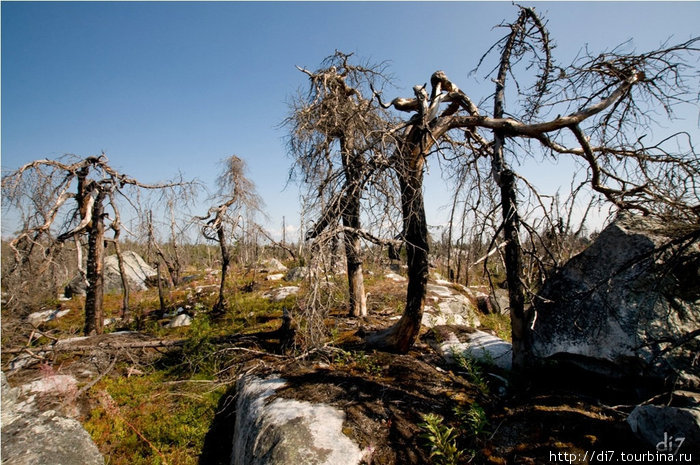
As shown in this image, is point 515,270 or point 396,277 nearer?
point 515,270

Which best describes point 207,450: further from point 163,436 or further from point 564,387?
point 564,387

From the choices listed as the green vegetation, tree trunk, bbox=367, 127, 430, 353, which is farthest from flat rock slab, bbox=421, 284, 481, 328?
the green vegetation

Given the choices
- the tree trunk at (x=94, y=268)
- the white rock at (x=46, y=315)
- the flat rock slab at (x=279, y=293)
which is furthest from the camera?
the white rock at (x=46, y=315)

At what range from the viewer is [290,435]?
10.2ft

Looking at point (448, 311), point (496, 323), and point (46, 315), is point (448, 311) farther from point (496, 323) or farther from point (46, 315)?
point (46, 315)

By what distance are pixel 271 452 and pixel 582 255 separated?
4.75m

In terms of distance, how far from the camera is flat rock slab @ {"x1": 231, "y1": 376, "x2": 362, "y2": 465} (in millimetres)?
2865

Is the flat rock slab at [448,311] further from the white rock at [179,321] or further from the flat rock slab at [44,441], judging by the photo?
the white rock at [179,321]

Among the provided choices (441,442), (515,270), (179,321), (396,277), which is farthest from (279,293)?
(441,442)

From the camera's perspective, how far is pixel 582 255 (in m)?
4.32

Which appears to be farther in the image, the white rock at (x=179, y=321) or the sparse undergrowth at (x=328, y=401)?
the white rock at (x=179, y=321)

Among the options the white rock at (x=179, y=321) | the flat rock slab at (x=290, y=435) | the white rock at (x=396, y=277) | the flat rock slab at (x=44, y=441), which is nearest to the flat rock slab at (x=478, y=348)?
the flat rock slab at (x=290, y=435)

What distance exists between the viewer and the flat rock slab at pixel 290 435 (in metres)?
2.87

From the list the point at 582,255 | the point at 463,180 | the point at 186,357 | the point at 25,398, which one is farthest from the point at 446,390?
the point at 25,398
